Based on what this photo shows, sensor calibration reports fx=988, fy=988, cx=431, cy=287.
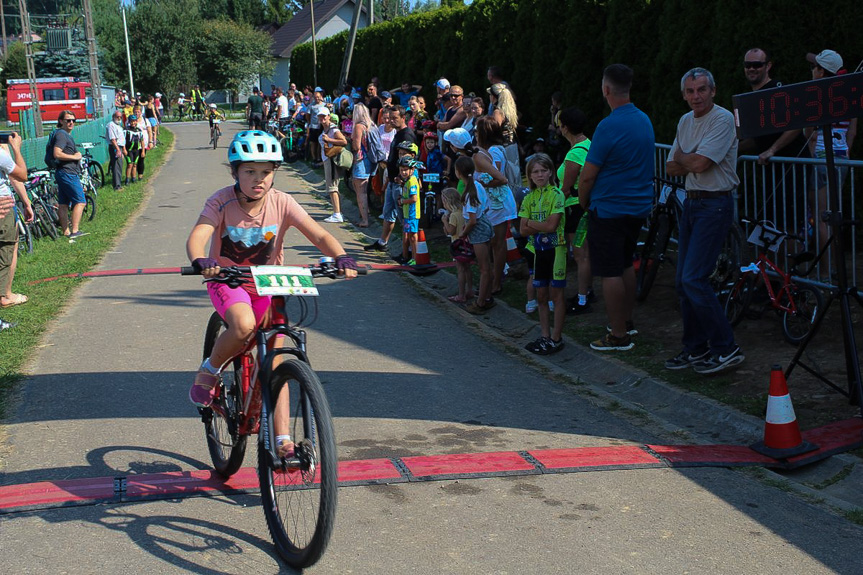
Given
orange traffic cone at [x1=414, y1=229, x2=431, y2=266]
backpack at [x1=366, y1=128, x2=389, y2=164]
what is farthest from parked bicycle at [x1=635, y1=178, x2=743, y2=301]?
backpack at [x1=366, y1=128, x2=389, y2=164]

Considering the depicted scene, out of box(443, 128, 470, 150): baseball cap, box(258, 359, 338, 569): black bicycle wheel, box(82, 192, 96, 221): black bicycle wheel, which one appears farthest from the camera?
box(82, 192, 96, 221): black bicycle wheel

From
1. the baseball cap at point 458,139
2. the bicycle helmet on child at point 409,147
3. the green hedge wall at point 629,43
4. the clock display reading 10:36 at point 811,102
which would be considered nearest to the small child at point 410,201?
the bicycle helmet on child at point 409,147

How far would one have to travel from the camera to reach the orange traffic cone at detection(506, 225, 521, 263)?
11.6 meters

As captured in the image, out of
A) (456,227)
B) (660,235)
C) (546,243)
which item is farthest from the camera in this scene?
(456,227)

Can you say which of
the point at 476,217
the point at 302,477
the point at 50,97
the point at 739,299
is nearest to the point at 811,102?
the point at 739,299

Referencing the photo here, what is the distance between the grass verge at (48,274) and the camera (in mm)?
8617

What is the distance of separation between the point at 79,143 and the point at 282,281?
2191cm

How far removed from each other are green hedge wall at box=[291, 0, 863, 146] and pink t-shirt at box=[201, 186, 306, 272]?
6.68 m

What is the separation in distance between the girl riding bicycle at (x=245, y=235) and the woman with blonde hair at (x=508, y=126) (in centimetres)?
658

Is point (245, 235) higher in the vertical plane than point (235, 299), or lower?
higher

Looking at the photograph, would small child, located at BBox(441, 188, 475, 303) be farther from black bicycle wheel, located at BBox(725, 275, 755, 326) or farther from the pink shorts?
the pink shorts

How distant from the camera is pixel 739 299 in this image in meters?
8.44

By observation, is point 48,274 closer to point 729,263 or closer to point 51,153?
point 51,153

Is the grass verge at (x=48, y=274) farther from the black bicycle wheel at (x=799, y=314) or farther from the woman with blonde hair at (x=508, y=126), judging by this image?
the black bicycle wheel at (x=799, y=314)
